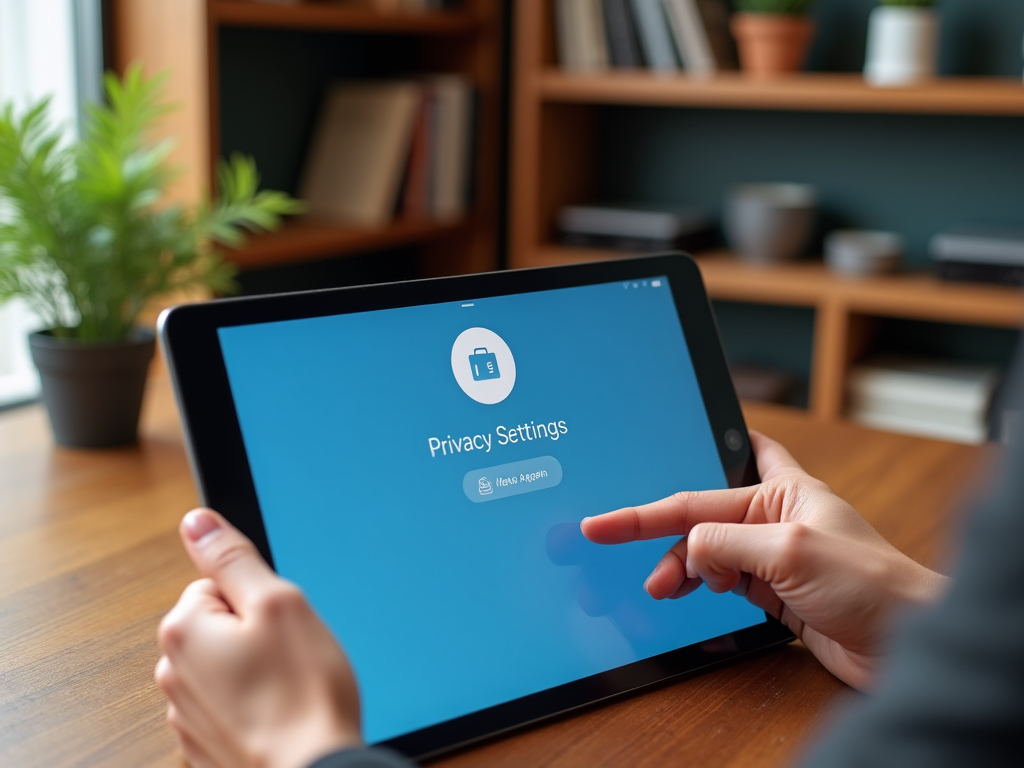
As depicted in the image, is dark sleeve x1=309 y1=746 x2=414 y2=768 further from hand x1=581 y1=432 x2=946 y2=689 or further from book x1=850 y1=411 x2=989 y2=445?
book x1=850 y1=411 x2=989 y2=445

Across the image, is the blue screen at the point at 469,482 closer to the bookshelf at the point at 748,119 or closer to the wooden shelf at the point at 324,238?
the wooden shelf at the point at 324,238

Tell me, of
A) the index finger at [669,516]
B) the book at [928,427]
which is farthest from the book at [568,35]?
the index finger at [669,516]

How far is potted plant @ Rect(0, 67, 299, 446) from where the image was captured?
1.14 metres

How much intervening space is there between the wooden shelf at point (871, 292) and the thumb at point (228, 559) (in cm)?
165

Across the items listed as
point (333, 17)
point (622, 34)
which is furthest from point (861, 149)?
point (333, 17)

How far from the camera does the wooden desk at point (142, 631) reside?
63 cm

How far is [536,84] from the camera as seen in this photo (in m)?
2.35

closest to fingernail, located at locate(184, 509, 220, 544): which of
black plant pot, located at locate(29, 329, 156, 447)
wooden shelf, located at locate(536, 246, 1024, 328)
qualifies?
black plant pot, located at locate(29, 329, 156, 447)

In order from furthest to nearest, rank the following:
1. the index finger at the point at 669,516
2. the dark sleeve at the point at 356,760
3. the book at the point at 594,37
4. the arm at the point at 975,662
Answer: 1. the book at the point at 594,37
2. the index finger at the point at 669,516
3. the dark sleeve at the point at 356,760
4. the arm at the point at 975,662

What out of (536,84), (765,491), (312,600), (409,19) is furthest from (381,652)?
(536,84)

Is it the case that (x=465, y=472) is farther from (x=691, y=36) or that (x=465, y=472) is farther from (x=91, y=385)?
(x=691, y=36)

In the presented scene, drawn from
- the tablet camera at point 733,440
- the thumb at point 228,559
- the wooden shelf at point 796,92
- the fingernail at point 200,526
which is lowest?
the tablet camera at point 733,440

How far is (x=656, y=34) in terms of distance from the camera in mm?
2244

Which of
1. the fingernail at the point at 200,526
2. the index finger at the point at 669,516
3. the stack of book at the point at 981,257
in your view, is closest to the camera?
the fingernail at the point at 200,526
